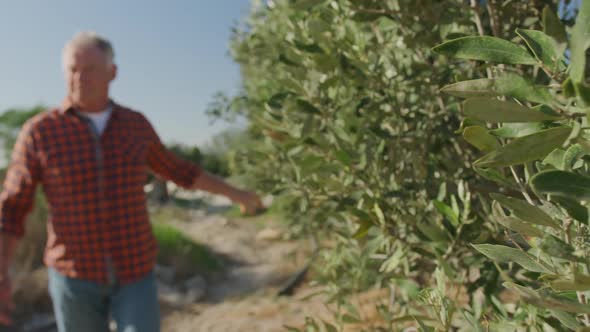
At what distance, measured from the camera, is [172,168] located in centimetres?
300

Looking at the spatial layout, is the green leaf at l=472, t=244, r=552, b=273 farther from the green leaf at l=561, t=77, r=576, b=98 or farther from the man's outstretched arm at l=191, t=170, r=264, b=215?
the man's outstretched arm at l=191, t=170, r=264, b=215

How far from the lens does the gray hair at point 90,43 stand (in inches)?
102

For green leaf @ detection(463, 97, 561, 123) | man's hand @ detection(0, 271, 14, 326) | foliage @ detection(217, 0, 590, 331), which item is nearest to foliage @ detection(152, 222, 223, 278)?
man's hand @ detection(0, 271, 14, 326)

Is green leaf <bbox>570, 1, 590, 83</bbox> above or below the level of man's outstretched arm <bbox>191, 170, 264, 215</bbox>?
above

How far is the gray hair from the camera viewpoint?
258 cm

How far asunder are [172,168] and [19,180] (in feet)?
2.66

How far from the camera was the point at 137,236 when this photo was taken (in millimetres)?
2662

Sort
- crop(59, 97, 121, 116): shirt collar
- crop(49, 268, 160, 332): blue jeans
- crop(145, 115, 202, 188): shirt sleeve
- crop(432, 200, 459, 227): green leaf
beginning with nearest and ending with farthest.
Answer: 1. crop(432, 200, 459, 227): green leaf
2. crop(49, 268, 160, 332): blue jeans
3. crop(59, 97, 121, 116): shirt collar
4. crop(145, 115, 202, 188): shirt sleeve

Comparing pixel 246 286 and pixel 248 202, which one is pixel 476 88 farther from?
pixel 246 286

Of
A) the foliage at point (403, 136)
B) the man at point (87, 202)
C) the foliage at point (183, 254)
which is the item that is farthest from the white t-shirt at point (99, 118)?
the foliage at point (183, 254)

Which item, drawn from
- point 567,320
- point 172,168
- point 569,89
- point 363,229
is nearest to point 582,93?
point 569,89

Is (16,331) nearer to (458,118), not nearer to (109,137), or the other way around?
(109,137)

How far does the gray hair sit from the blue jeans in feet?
3.82

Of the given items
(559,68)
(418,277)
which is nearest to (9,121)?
(418,277)
